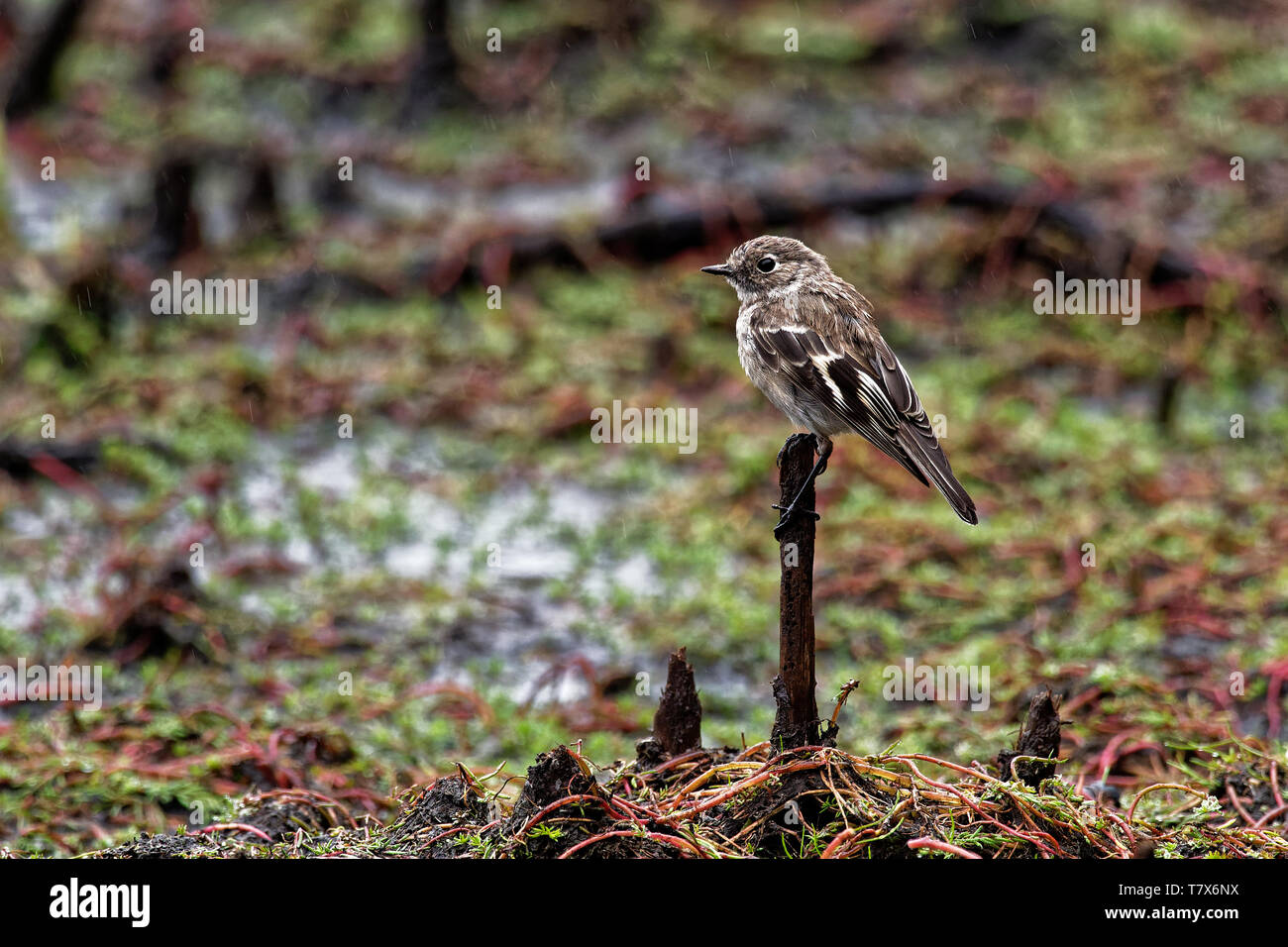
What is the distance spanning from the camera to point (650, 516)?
9.66 meters

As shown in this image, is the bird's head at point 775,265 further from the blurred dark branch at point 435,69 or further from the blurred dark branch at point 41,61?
the blurred dark branch at point 41,61

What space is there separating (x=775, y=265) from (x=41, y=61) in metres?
10.2

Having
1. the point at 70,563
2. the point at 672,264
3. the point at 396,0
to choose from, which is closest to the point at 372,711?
the point at 70,563

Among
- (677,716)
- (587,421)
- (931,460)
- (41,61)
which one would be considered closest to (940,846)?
(677,716)

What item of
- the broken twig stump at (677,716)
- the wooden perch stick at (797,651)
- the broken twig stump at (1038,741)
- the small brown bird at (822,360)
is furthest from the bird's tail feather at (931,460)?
the broken twig stump at (677,716)

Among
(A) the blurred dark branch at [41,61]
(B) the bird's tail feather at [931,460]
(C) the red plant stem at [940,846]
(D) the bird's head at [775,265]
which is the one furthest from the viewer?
(A) the blurred dark branch at [41,61]

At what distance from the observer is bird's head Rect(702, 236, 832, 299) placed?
275 inches

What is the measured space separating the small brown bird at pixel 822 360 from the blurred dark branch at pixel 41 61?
963cm

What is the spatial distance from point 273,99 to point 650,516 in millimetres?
8031

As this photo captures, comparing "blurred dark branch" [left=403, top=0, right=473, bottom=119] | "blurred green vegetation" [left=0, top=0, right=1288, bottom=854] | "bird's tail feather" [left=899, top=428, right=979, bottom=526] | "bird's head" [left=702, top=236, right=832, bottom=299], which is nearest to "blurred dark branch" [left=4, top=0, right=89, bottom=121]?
"blurred green vegetation" [left=0, top=0, right=1288, bottom=854]

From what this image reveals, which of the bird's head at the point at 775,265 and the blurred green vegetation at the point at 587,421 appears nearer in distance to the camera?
the bird's head at the point at 775,265

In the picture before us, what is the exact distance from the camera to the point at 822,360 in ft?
21.3

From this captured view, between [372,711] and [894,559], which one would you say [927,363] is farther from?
[372,711]

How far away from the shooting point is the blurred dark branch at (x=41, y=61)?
567 inches
